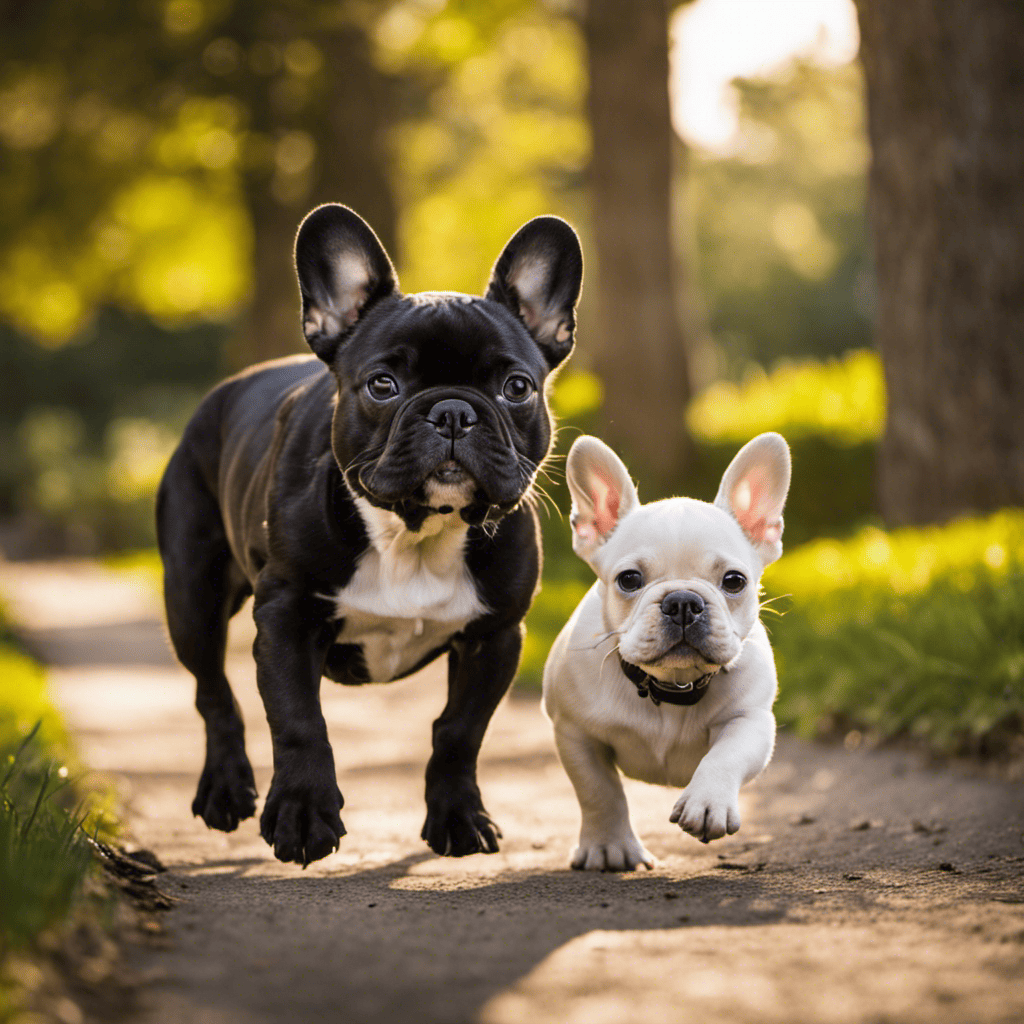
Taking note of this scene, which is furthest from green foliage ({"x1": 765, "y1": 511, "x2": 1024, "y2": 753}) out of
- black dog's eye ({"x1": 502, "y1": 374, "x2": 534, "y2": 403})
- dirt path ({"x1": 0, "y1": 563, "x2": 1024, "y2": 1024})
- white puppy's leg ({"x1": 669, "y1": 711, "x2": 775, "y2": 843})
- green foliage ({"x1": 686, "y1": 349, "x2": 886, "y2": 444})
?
green foliage ({"x1": 686, "y1": 349, "x2": 886, "y2": 444})

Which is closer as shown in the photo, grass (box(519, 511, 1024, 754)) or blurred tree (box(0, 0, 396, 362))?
grass (box(519, 511, 1024, 754))

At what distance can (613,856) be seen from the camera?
396cm

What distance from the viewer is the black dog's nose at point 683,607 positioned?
11.8 feet

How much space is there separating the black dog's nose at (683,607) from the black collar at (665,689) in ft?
0.98

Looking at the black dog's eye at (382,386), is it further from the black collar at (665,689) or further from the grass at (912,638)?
the grass at (912,638)

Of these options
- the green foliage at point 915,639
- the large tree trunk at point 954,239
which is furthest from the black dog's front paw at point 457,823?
the large tree trunk at point 954,239

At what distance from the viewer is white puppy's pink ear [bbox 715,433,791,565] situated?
4090mm

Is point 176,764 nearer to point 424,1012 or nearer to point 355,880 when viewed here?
point 355,880

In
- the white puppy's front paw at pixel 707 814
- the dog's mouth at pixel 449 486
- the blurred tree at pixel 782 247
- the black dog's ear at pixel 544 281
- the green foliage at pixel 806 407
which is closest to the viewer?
the white puppy's front paw at pixel 707 814

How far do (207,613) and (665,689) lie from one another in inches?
74.9

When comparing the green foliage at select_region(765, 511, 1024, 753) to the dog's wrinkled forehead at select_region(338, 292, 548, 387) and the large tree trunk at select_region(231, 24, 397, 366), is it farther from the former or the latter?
the large tree trunk at select_region(231, 24, 397, 366)

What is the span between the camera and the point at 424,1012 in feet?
7.45

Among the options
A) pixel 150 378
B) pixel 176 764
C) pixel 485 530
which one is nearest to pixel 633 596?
pixel 485 530

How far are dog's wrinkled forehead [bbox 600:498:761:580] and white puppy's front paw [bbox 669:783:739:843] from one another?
0.65m
